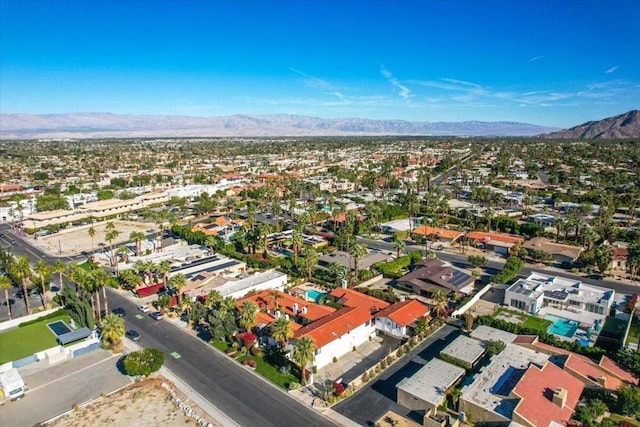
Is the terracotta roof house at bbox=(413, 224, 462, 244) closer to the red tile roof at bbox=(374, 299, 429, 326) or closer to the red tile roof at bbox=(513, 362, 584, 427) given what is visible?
the red tile roof at bbox=(374, 299, 429, 326)

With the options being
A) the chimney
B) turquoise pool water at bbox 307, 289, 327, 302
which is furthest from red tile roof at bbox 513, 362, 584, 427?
turquoise pool water at bbox 307, 289, 327, 302

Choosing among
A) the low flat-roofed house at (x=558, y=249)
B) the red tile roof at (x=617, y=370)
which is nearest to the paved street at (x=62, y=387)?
the red tile roof at (x=617, y=370)

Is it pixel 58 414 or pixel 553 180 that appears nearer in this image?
pixel 58 414

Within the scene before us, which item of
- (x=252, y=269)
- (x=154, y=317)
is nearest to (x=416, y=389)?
(x=154, y=317)

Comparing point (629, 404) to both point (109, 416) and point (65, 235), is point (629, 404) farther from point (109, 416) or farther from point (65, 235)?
point (65, 235)

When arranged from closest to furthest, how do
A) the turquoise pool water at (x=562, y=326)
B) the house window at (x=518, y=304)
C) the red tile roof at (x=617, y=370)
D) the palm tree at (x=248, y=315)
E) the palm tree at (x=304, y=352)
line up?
the red tile roof at (x=617, y=370) < the palm tree at (x=304, y=352) < the palm tree at (x=248, y=315) < the turquoise pool water at (x=562, y=326) < the house window at (x=518, y=304)

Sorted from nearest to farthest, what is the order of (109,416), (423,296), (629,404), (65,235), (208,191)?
1. (629,404)
2. (109,416)
3. (423,296)
4. (65,235)
5. (208,191)

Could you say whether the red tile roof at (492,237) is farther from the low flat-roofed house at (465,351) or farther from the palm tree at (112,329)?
the palm tree at (112,329)
